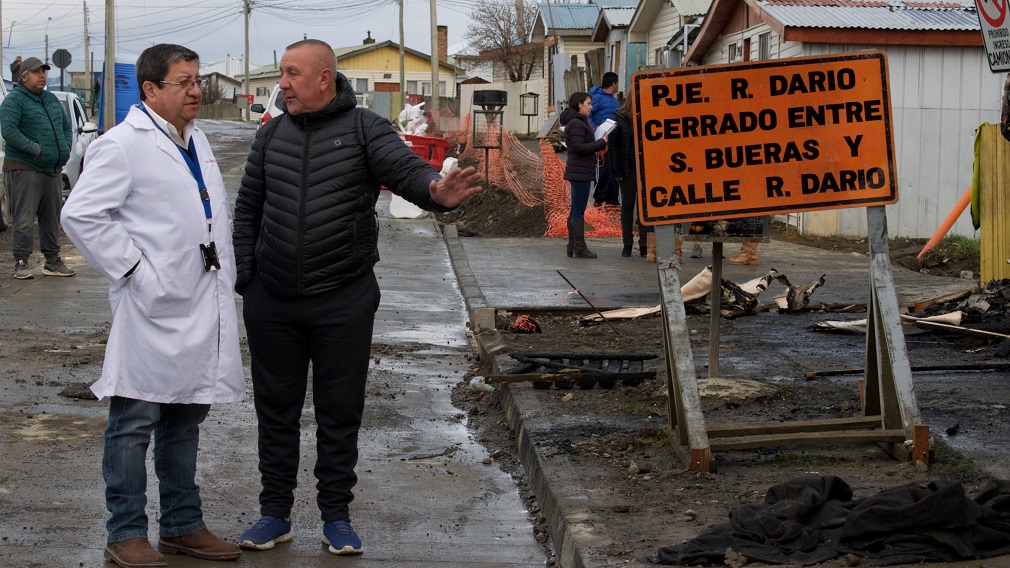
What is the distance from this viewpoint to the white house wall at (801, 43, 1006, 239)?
1684cm

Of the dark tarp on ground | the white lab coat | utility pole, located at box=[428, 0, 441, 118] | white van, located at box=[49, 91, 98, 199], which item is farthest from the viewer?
utility pole, located at box=[428, 0, 441, 118]

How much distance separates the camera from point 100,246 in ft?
14.2

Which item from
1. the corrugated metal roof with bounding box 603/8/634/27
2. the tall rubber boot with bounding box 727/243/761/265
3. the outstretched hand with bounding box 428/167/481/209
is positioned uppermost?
the corrugated metal roof with bounding box 603/8/634/27

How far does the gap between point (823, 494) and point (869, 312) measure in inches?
59.0

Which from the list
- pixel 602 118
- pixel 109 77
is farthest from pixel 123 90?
pixel 602 118

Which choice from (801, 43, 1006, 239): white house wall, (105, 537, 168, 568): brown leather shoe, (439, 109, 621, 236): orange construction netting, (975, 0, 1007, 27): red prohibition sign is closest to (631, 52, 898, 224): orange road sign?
(975, 0, 1007, 27): red prohibition sign

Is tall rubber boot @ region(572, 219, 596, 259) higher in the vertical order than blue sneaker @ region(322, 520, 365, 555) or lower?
higher

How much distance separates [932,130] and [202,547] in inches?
572

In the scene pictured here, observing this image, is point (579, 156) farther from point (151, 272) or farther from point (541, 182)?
point (151, 272)

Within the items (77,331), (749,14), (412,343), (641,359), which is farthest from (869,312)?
(749,14)

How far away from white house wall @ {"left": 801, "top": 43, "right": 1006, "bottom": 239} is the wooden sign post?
11.5 metres

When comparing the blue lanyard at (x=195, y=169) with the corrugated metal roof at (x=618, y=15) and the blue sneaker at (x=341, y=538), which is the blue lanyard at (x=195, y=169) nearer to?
the blue sneaker at (x=341, y=538)

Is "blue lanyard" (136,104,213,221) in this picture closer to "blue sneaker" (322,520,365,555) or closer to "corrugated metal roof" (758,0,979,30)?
"blue sneaker" (322,520,365,555)

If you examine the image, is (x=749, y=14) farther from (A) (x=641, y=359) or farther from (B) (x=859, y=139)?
(B) (x=859, y=139)
